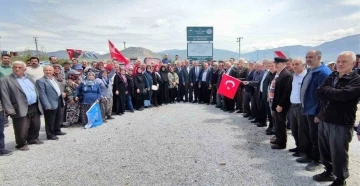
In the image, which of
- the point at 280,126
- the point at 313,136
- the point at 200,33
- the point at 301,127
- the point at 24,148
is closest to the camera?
the point at 313,136

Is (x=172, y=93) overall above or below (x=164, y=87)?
below

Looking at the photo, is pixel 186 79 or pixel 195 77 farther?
pixel 186 79

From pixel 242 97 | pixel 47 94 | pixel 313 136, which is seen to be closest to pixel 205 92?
pixel 242 97

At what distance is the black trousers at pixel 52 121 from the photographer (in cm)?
611

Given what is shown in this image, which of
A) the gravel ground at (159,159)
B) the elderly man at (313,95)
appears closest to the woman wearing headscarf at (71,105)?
the gravel ground at (159,159)

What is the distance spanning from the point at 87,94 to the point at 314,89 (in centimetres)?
614

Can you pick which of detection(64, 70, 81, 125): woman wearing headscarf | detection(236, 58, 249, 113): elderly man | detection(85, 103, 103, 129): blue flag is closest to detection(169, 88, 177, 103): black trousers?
detection(236, 58, 249, 113): elderly man

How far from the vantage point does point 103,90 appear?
8008mm

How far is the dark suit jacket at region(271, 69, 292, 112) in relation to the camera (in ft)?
15.6

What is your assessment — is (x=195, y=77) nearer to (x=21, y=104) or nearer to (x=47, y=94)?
(x=47, y=94)

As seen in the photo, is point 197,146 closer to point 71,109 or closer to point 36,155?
point 36,155

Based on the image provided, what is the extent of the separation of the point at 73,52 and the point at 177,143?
12.2m

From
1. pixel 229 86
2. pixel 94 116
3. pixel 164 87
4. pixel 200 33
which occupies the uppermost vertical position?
pixel 200 33

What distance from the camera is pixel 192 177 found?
3811mm
